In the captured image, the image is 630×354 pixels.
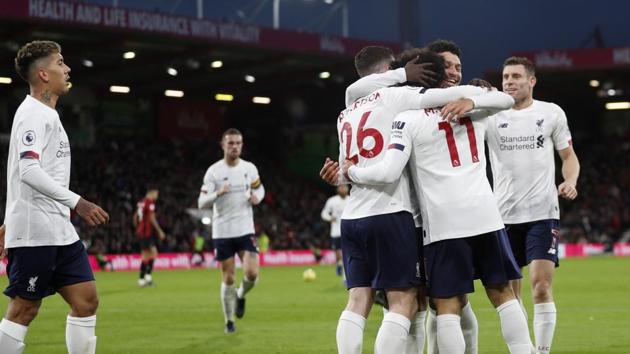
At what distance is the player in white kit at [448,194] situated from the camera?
21.4 feet

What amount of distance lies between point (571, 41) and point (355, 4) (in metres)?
10.2

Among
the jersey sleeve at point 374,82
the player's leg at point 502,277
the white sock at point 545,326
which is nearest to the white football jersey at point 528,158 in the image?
the white sock at point 545,326

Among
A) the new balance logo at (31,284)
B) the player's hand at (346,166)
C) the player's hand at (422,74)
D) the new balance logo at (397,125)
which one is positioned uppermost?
the player's hand at (422,74)

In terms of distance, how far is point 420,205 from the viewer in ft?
22.2

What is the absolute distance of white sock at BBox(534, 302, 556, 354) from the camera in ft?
27.4

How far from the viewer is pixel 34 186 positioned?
6590 millimetres

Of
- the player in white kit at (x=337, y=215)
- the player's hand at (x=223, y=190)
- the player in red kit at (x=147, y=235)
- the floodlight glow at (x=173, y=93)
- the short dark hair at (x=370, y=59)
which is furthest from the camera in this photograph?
the floodlight glow at (x=173, y=93)

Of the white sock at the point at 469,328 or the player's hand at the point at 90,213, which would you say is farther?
the white sock at the point at 469,328

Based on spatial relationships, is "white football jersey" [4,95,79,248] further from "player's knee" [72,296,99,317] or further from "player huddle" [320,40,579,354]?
"player huddle" [320,40,579,354]

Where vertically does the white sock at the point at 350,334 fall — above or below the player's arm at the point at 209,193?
below

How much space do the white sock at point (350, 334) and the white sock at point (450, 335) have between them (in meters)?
0.58

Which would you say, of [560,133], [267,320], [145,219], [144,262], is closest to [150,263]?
[144,262]

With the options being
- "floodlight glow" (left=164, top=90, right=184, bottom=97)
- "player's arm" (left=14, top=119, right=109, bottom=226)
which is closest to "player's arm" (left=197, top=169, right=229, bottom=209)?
"player's arm" (left=14, top=119, right=109, bottom=226)

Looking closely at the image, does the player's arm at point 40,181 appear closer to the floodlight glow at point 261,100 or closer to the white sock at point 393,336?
the white sock at point 393,336
